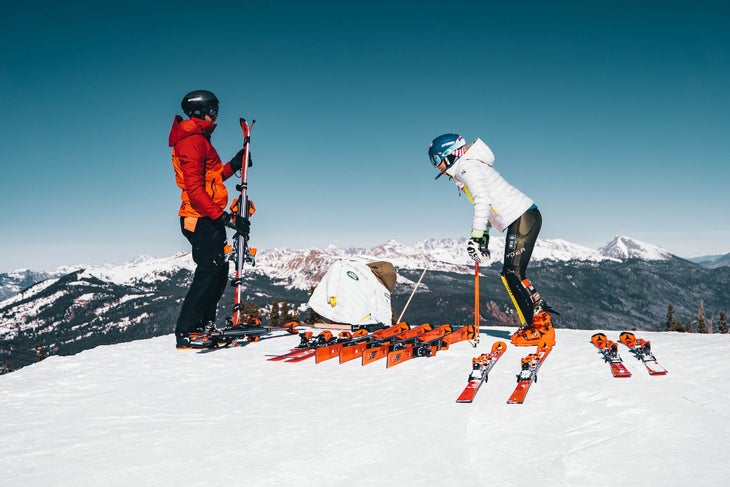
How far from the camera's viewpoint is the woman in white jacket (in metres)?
7.77

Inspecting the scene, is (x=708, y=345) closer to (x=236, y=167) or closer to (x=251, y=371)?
(x=251, y=371)

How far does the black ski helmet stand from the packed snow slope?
15.2 feet

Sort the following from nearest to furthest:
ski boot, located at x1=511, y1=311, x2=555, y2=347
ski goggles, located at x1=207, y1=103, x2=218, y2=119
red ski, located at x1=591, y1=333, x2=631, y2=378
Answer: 1. red ski, located at x1=591, y1=333, x2=631, y2=378
2. ski boot, located at x1=511, y1=311, x2=555, y2=347
3. ski goggles, located at x1=207, y1=103, x2=218, y2=119

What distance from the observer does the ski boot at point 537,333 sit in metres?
7.60

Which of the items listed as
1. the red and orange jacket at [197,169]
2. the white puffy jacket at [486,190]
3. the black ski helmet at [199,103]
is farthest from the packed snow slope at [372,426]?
the black ski helmet at [199,103]

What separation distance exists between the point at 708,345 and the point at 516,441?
197 inches

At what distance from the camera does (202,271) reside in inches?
341

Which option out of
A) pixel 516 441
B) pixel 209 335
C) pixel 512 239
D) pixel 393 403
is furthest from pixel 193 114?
pixel 516 441

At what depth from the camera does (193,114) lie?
873 centimetres

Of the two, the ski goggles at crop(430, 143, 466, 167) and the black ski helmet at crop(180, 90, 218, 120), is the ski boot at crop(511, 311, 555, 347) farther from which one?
the black ski helmet at crop(180, 90, 218, 120)

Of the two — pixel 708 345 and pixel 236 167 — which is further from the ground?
pixel 236 167

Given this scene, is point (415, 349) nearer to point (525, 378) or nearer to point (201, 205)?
point (525, 378)

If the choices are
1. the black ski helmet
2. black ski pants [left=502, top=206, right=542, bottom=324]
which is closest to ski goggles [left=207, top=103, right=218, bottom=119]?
the black ski helmet

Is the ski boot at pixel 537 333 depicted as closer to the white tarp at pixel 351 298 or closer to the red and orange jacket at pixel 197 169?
the white tarp at pixel 351 298
